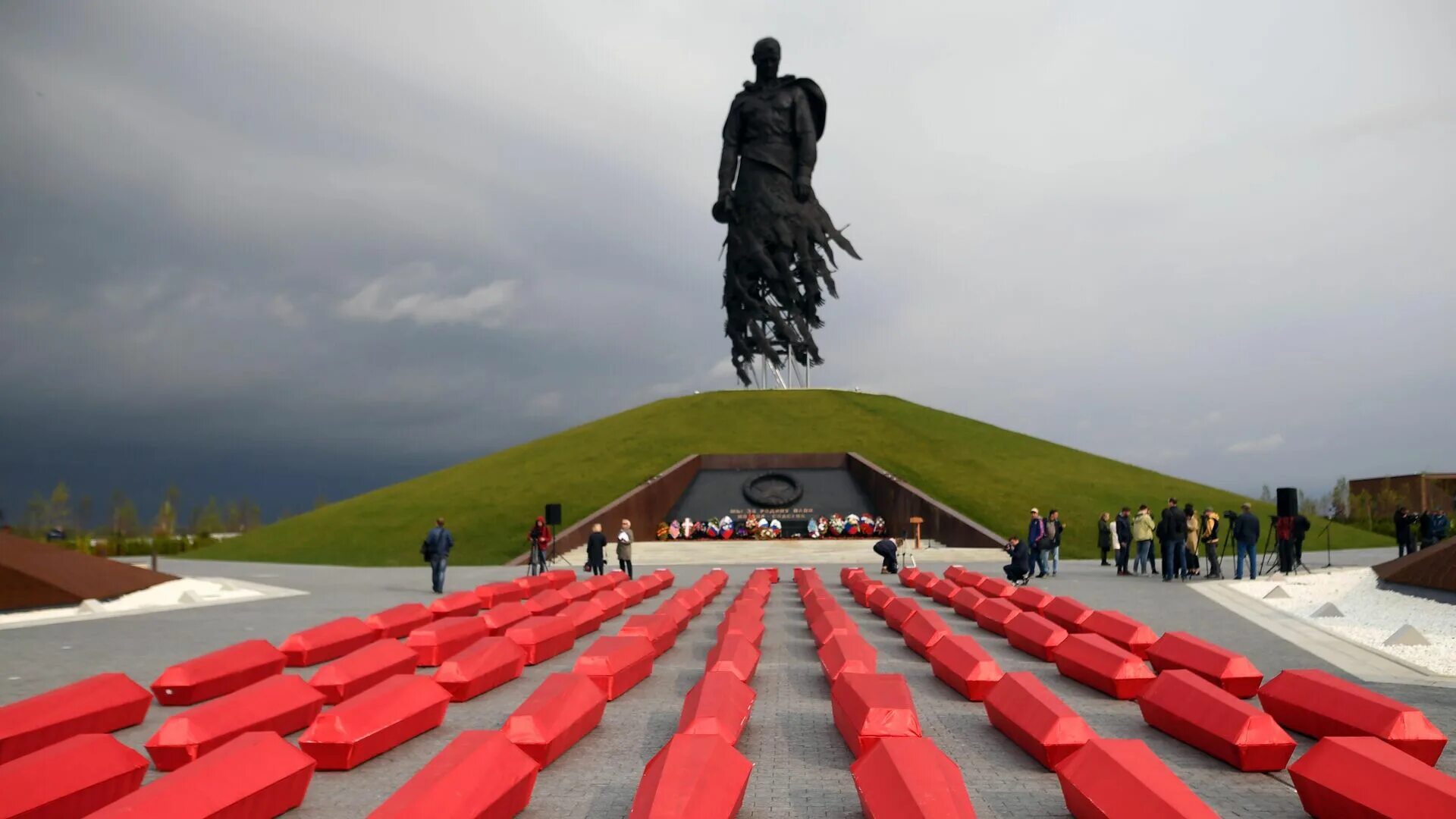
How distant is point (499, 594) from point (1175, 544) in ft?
51.5

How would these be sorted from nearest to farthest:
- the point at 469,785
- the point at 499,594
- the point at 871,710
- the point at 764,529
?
the point at 469,785
the point at 871,710
the point at 499,594
the point at 764,529

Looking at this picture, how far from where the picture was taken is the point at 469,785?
5.76 m

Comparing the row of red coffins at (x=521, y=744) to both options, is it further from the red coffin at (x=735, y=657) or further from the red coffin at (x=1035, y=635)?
the red coffin at (x=1035, y=635)

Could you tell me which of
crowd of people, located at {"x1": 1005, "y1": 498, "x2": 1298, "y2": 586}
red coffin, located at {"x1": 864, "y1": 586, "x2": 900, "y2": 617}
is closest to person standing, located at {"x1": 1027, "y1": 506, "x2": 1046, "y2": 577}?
crowd of people, located at {"x1": 1005, "y1": 498, "x2": 1298, "y2": 586}

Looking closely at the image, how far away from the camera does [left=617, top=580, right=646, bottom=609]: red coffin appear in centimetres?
1805

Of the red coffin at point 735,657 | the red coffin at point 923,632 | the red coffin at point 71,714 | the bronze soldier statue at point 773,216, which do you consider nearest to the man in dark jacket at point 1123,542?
the red coffin at point 923,632

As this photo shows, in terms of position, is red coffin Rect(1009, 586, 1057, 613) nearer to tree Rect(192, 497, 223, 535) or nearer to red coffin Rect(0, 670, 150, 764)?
red coffin Rect(0, 670, 150, 764)

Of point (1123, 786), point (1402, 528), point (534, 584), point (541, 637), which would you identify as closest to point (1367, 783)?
point (1123, 786)

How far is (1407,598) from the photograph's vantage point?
16.5 m

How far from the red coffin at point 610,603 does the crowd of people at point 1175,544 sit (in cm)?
932

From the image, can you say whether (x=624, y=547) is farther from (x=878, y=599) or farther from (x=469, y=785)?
(x=469, y=785)

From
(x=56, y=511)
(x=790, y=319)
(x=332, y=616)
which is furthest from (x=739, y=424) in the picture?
(x=56, y=511)

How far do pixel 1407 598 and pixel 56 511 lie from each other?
81.4 meters

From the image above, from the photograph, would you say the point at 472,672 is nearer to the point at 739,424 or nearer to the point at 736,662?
the point at 736,662
